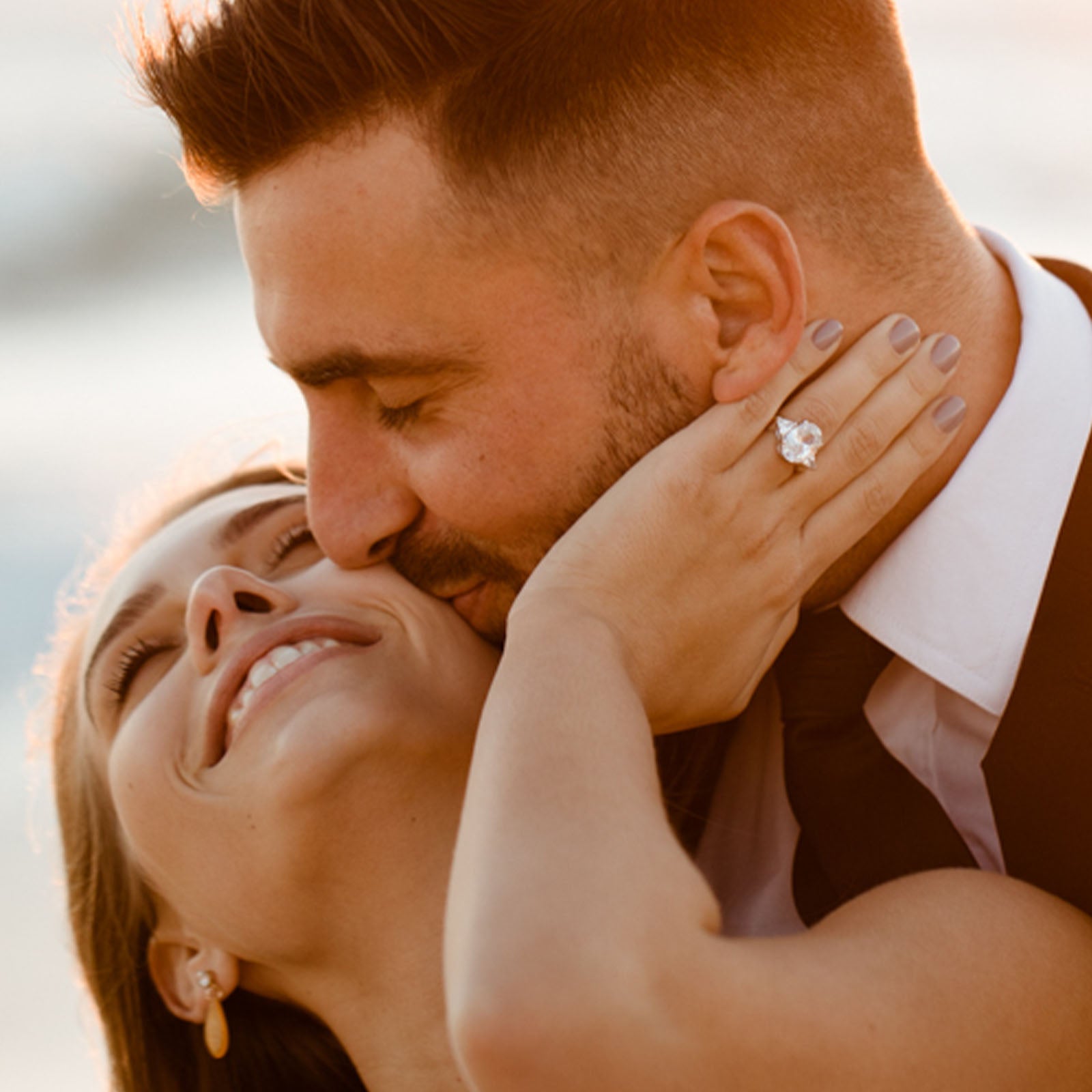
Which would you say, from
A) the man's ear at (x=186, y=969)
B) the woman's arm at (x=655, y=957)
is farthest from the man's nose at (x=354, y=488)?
the man's ear at (x=186, y=969)

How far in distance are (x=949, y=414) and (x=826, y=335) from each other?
247mm

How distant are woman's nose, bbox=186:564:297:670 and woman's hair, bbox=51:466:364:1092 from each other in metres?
0.45

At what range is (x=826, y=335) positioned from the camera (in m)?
2.45

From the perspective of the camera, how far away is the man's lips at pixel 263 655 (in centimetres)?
248

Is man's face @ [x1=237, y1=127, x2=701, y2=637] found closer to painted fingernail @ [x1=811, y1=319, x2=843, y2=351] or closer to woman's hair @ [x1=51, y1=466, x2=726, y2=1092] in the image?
painted fingernail @ [x1=811, y1=319, x2=843, y2=351]

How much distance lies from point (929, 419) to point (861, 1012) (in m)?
1.03

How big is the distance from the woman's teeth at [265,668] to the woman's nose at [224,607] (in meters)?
0.07

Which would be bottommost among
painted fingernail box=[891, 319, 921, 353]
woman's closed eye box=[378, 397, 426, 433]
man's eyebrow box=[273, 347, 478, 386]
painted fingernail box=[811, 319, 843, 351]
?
painted fingernail box=[891, 319, 921, 353]

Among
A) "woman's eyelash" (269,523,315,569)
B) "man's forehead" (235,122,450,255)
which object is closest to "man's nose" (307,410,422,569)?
"woman's eyelash" (269,523,315,569)

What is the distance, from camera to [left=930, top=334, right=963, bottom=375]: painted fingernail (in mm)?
2473

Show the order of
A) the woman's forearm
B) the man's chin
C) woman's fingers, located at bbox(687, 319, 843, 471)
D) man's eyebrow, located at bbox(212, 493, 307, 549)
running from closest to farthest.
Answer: the woman's forearm < woman's fingers, located at bbox(687, 319, 843, 471) < the man's chin < man's eyebrow, located at bbox(212, 493, 307, 549)

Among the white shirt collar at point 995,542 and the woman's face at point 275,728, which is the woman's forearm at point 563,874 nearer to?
the woman's face at point 275,728

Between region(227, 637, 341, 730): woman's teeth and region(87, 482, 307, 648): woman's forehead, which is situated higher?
region(87, 482, 307, 648): woman's forehead

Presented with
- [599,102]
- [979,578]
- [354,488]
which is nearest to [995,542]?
[979,578]
